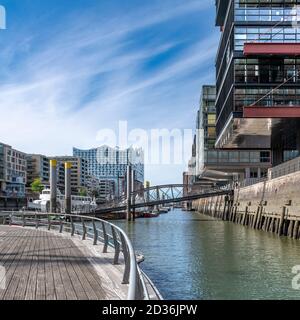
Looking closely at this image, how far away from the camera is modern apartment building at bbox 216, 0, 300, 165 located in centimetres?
5481

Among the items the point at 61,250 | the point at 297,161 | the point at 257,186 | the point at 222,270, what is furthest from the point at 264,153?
the point at 61,250

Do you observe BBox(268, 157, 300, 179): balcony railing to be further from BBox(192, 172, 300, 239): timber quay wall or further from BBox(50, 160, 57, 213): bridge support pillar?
BBox(50, 160, 57, 213): bridge support pillar

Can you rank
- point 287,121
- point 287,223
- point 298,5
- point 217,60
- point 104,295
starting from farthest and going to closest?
1. point 217,60
2. point 298,5
3. point 287,121
4. point 287,223
5. point 104,295

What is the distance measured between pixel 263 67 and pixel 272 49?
3.62 m

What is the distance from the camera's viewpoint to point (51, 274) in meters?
10.7

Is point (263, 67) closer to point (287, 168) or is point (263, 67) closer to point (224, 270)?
point (287, 168)

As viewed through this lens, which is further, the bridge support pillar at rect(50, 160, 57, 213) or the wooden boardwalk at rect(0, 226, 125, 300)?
the bridge support pillar at rect(50, 160, 57, 213)

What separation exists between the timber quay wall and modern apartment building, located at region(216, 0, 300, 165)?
794 cm

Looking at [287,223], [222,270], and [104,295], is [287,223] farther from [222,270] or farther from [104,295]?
[104,295]

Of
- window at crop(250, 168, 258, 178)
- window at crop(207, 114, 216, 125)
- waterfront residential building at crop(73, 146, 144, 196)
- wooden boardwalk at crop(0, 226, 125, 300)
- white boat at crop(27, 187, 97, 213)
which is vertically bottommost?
white boat at crop(27, 187, 97, 213)

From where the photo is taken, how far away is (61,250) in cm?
1534

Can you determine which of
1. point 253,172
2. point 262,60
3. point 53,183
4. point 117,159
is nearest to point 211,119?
point 253,172

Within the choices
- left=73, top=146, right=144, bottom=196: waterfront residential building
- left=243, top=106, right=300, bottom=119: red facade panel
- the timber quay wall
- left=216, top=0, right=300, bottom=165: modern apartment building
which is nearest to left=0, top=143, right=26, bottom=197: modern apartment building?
left=73, top=146, right=144, bottom=196: waterfront residential building
